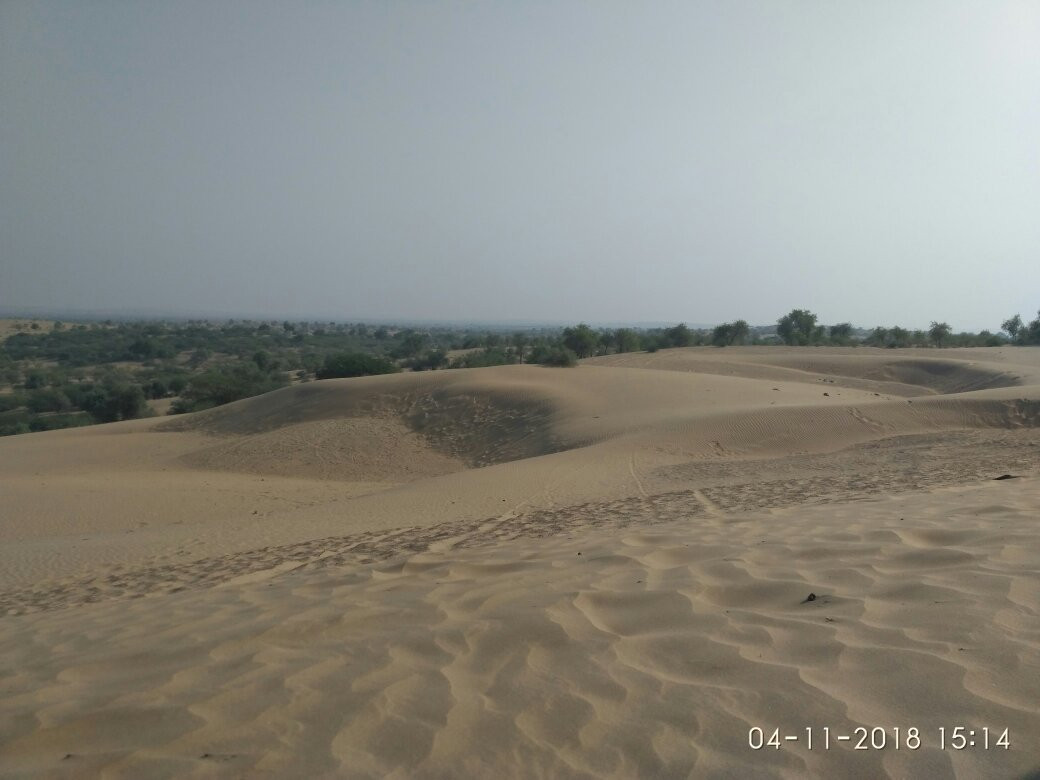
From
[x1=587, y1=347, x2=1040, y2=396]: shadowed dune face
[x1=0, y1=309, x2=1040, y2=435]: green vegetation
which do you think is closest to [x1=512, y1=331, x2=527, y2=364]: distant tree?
[x1=0, y1=309, x2=1040, y2=435]: green vegetation

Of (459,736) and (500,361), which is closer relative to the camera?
(459,736)

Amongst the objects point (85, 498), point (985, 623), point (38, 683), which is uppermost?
point (985, 623)

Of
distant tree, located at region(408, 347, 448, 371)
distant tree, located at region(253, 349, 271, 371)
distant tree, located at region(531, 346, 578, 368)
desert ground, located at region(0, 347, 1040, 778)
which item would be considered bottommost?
distant tree, located at region(253, 349, 271, 371)

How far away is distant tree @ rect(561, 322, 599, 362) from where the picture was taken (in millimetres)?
52062

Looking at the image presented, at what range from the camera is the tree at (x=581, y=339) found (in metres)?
52.1

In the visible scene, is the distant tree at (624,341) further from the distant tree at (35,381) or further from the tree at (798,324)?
the distant tree at (35,381)

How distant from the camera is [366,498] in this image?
13.9m

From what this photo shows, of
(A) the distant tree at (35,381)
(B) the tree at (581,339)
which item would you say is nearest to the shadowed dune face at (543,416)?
(B) the tree at (581,339)

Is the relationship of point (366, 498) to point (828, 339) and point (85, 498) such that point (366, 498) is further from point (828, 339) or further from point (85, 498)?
point (828, 339)

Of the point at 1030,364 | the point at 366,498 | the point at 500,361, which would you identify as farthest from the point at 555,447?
the point at 1030,364

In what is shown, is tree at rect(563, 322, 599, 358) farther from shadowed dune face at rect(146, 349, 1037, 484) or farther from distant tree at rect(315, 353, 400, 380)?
shadowed dune face at rect(146, 349, 1037, 484)

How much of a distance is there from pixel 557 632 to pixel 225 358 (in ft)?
256

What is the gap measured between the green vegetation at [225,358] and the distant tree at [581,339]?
0.31 feet

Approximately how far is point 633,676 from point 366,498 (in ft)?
37.1
